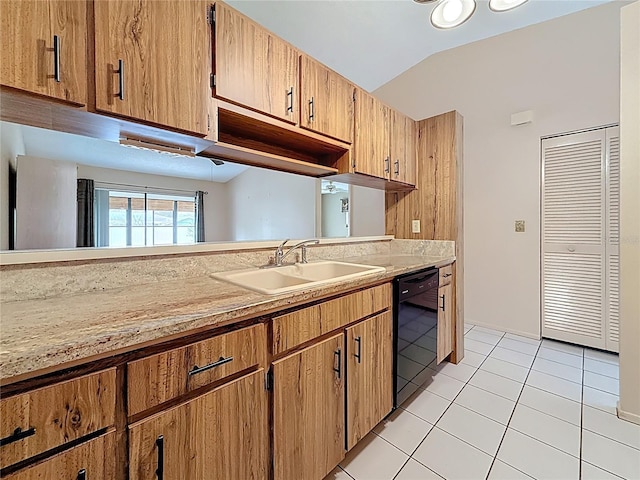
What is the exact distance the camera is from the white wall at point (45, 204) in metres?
1.36

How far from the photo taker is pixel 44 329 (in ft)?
2.23

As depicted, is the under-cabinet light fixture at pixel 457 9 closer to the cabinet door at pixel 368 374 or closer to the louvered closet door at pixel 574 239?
the louvered closet door at pixel 574 239

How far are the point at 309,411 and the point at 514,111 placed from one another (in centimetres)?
339

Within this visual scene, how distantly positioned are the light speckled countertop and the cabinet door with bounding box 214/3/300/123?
872 mm

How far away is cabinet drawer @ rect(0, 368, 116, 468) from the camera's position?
547 mm

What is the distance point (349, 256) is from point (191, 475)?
171 centimetres

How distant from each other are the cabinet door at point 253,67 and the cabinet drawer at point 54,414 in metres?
1.13

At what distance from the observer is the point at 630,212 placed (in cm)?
166

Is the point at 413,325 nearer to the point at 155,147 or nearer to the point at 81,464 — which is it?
the point at 81,464

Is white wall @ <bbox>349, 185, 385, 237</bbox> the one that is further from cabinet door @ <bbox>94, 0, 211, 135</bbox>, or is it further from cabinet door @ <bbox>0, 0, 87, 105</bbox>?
cabinet door @ <bbox>0, 0, 87, 105</bbox>

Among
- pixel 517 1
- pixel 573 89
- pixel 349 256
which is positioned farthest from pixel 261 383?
pixel 573 89

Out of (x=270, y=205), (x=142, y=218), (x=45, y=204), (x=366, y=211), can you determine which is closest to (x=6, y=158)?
(x=45, y=204)

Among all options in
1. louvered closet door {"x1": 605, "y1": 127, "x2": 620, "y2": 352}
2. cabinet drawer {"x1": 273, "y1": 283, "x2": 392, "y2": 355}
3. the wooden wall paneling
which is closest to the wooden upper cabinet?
the wooden wall paneling

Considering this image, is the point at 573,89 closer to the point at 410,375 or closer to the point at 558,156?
the point at 558,156
